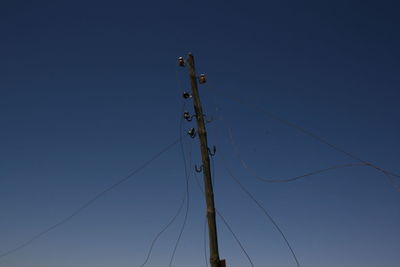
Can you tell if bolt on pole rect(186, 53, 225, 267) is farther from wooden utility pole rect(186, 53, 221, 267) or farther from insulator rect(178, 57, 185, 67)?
insulator rect(178, 57, 185, 67)

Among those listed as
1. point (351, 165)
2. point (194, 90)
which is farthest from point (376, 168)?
point (194, 90)

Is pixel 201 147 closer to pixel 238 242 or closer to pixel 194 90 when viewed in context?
pixel 194 90

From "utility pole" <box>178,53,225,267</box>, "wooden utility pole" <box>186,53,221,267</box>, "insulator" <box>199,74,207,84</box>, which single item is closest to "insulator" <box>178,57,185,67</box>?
"utility pole" <box>178,53,225,267</box>

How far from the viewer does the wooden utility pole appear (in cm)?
792

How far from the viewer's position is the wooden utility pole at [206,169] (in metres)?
7.92

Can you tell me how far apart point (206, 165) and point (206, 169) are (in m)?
0.13

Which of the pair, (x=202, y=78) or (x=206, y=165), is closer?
(x=206, y=165)

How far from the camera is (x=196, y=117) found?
384 inches

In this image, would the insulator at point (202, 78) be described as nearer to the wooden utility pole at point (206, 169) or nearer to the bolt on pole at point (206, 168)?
the bolt on pole at point (206, 168)

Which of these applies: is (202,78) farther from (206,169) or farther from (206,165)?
(206,169)

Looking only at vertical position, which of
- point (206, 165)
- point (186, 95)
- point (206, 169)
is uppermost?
point (186, 95)

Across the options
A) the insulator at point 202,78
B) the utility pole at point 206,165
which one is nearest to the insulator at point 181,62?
the utility pole at point 206,165

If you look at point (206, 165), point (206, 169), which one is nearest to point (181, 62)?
point (206, 165)

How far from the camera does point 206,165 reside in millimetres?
8953
